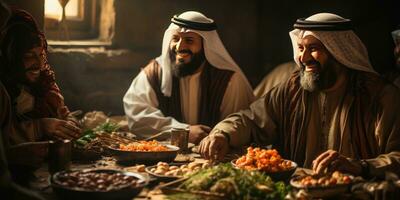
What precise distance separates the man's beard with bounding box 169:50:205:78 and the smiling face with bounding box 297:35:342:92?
5.74 feet

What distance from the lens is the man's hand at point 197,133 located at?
22.9 feet

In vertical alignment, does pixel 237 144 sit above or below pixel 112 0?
below

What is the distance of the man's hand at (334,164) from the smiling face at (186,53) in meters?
2.75

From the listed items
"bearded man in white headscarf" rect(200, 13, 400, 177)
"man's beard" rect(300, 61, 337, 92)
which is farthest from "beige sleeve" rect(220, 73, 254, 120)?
"man's beard" rect(300, 61, 337, 92)

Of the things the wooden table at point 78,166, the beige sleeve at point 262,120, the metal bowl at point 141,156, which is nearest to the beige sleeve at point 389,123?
the beige sleeve at point 262,120

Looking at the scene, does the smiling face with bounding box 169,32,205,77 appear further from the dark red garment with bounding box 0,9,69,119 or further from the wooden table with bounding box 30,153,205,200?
the dark red garment with bounding box 0,9,69,119

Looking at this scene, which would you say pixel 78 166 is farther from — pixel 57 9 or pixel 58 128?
pixel 57 9

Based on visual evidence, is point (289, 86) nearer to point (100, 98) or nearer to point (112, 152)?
point (112, 152)

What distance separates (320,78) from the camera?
6133 mm

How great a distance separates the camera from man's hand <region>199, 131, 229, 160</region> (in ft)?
19.3

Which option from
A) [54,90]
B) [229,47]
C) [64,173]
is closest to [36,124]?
[54,90]

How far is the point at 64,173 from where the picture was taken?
4.71 m

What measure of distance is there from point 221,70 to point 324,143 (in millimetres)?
1832

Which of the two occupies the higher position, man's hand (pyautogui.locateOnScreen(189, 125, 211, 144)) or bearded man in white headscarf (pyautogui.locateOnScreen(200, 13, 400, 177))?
bearded man in white headscarf (pyautogui.locateOnScreen(200, 13, 400, 177))
